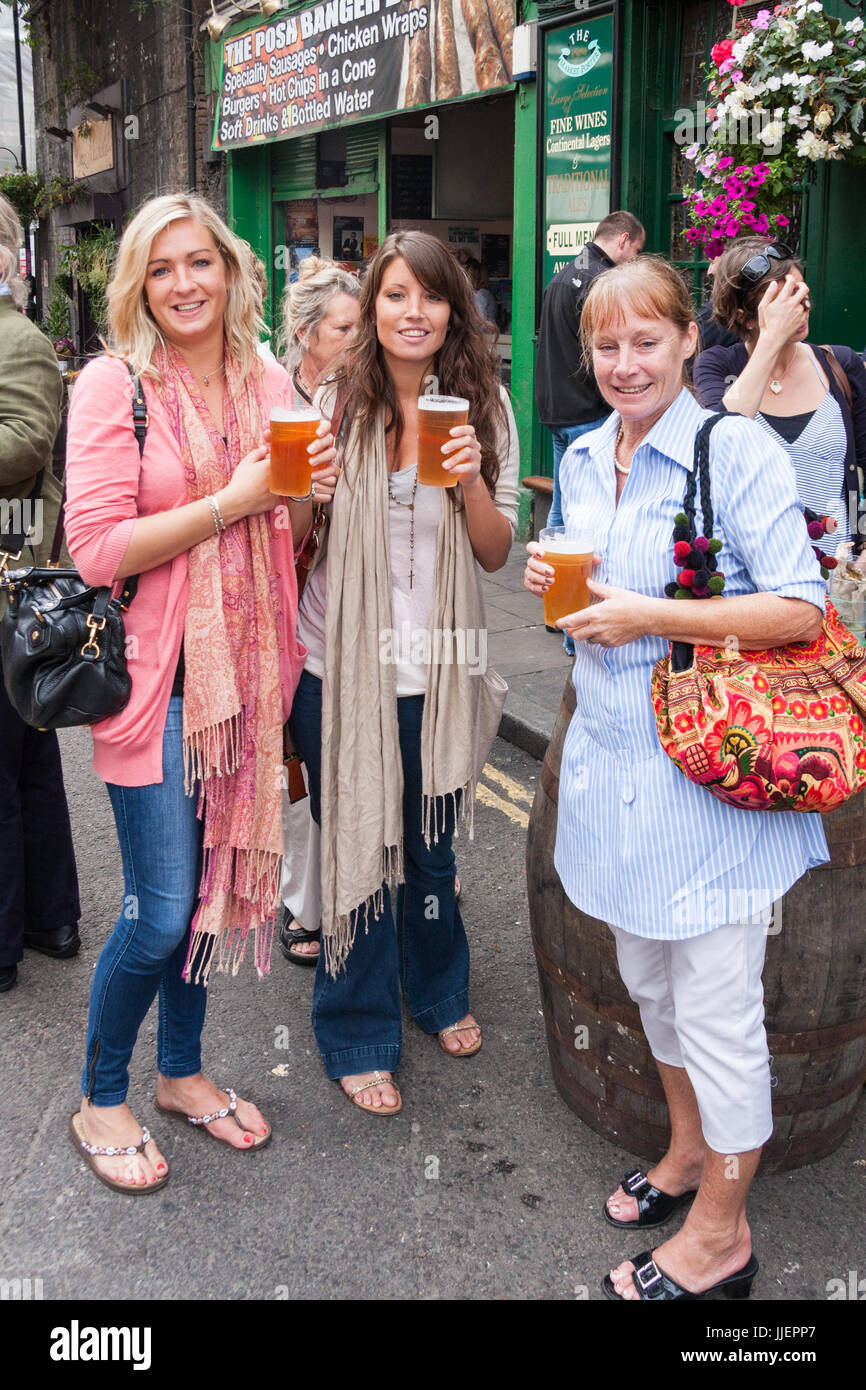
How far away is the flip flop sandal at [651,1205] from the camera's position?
2.52 m

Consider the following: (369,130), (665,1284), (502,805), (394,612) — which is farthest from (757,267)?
(369,130)

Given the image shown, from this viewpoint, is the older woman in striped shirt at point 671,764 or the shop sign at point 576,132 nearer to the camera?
the older woman in striped shirt at point 671,764

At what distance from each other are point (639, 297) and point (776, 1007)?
1.40 meters

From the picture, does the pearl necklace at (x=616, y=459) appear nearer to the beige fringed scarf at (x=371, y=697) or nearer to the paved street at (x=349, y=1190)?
the beige fringed scarf at (x=371, y=697)

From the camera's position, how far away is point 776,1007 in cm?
241

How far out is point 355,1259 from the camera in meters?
2.45

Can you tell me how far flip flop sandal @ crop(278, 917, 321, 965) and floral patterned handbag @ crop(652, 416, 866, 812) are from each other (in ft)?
6.04

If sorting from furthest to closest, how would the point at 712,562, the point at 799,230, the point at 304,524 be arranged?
the point at 799,230 < the point at 304,524 < the point at 712,562

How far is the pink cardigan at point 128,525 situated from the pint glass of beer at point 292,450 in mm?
196

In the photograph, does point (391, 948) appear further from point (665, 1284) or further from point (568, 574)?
point (568, 574)

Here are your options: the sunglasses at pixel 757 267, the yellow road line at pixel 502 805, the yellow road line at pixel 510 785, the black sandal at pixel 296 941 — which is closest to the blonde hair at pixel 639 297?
the sunglasses at pixel 757 267
